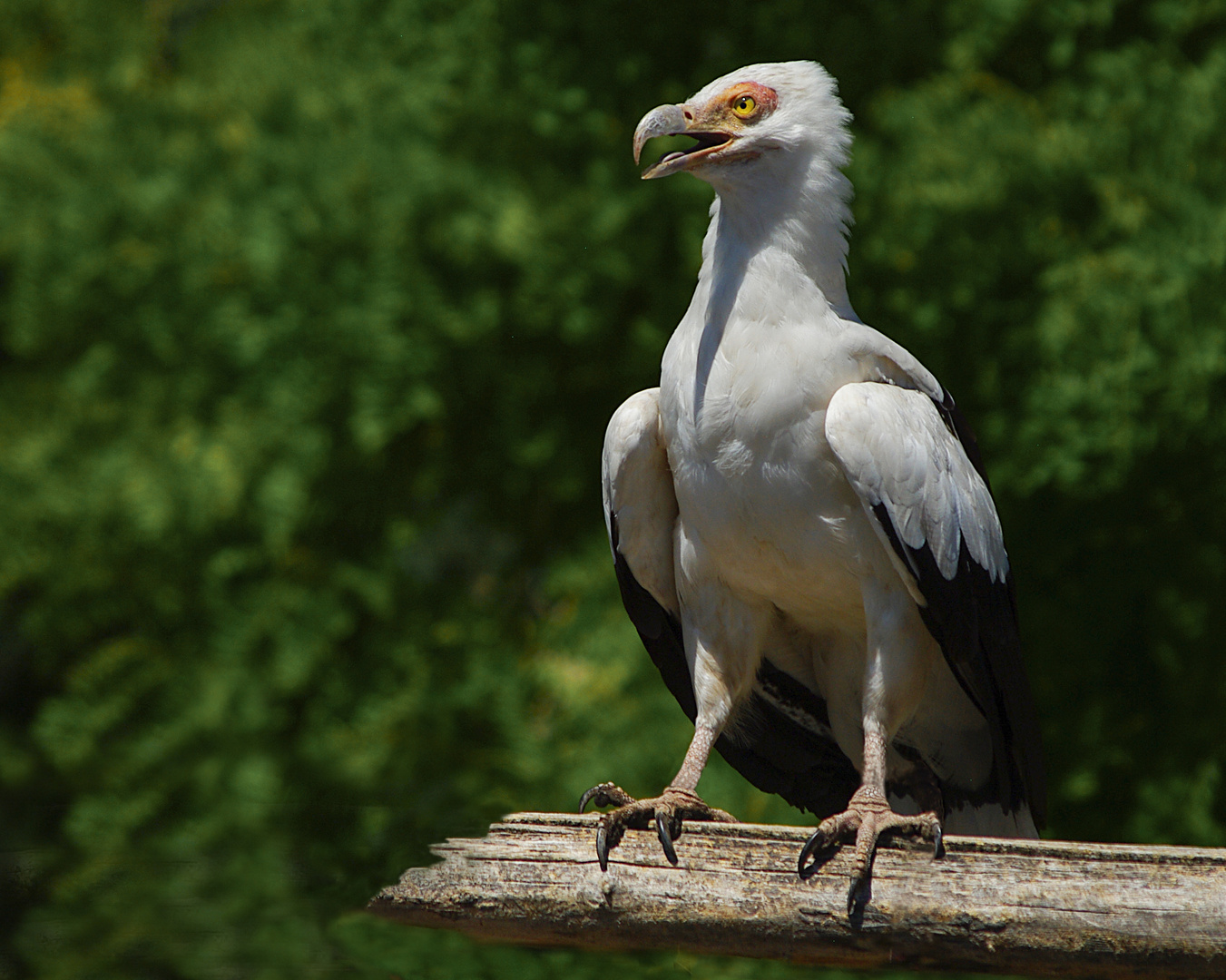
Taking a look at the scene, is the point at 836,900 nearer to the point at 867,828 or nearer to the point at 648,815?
the point at 867,828

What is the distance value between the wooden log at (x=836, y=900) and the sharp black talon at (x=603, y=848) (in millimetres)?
13

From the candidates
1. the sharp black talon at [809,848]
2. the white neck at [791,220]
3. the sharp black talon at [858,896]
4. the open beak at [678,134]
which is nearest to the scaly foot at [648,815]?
the sharp black talon at [809,848]

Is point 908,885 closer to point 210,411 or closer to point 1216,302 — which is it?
point 1216,302

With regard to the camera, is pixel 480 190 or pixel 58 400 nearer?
pixel 480 190

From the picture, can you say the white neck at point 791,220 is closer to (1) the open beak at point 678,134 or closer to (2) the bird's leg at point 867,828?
(1) the open beak at point 678,134

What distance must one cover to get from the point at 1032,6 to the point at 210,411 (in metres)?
3.97

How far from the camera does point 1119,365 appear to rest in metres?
4.48

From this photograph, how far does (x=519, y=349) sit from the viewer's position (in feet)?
17.9

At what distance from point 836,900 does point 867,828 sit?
0.25 meters

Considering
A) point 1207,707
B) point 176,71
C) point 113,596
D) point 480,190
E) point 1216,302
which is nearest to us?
point 1216,302

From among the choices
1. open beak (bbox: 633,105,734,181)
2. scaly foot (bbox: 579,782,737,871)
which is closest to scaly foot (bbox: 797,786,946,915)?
scaly foot (bbox: 579,782,737,871)

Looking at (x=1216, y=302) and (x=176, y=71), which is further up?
(x=176, y=71)

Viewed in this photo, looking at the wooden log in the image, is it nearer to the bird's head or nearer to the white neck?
the white neck

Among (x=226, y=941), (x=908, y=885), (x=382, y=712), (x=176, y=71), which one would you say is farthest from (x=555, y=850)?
(x=176, y=71)
